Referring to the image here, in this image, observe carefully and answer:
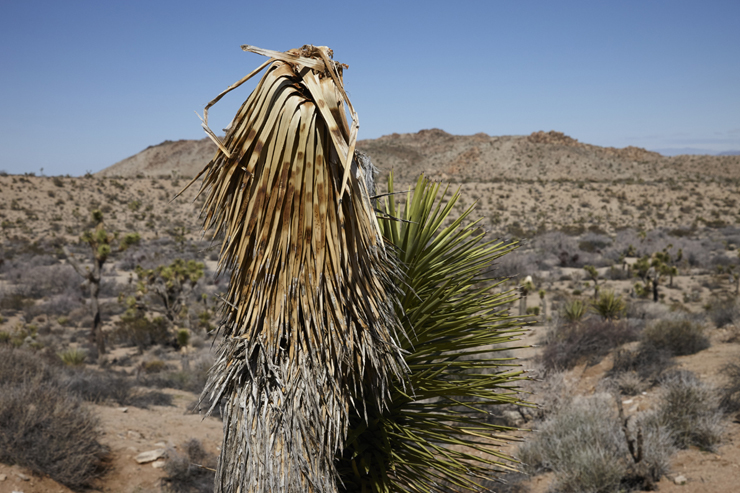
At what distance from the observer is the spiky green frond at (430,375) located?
109 inches

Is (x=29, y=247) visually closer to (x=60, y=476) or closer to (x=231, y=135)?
(x=60, y=476)

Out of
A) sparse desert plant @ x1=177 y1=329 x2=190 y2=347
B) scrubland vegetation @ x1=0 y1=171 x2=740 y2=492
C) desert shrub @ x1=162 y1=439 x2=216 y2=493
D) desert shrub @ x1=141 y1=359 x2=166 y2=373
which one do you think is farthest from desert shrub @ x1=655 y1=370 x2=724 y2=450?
sparse desert plant @ x1=177 y1=329 x2=190 y2=347

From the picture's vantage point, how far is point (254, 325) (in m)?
2.27

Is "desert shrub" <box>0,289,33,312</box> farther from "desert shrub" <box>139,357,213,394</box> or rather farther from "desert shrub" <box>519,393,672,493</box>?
"desert shrub" <box>519,393,672,493</box>

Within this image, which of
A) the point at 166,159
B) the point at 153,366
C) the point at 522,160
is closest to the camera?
the point at 153,366

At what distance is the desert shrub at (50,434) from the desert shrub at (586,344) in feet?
29.6

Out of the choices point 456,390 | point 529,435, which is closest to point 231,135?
point 456,390

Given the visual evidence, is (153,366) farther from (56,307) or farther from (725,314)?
(725,314)

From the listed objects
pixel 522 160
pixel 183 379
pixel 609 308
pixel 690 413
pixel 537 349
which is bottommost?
pixel 537 349

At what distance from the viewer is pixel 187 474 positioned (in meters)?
6.99

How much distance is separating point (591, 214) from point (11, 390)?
44973mm

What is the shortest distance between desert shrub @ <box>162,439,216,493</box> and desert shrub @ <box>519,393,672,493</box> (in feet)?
16.0

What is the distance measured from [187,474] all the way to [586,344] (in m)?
9.13

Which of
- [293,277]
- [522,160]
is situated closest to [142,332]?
[293,277]
